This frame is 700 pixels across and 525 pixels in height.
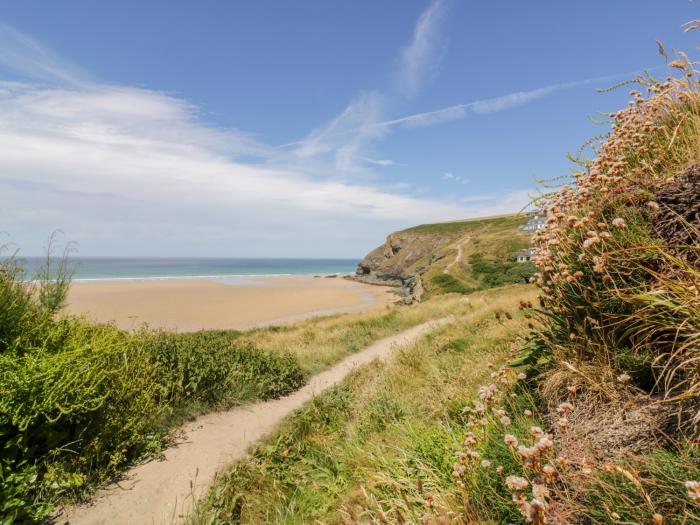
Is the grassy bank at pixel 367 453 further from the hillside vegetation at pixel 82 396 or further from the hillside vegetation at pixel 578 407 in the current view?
the hillside vegetation at pixel 82 396

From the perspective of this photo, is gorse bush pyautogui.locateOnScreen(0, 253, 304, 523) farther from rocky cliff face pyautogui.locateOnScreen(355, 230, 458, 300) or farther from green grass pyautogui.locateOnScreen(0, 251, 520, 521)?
rocky cliff face pyautogui.locateOnScreen(355, 230, 458, 300)

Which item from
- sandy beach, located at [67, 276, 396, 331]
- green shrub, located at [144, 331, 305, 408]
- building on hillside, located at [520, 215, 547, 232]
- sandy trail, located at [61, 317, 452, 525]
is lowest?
sandy beach, located at [67, 276, 396, 331]

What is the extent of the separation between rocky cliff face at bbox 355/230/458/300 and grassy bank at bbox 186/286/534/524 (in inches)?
2744

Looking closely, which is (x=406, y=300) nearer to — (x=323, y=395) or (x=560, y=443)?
(x=323, y=395)

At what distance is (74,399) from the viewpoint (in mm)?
5527

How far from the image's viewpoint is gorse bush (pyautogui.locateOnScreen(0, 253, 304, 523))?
4.82 meters

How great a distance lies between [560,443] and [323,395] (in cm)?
770

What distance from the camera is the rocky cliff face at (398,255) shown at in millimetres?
85000

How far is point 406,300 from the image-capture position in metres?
42.4

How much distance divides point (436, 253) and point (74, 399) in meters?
61.7

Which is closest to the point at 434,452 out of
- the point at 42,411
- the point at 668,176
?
the point at 668,176

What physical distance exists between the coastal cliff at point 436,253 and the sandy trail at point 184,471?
3171 cm

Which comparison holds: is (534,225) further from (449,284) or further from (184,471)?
(449,284)

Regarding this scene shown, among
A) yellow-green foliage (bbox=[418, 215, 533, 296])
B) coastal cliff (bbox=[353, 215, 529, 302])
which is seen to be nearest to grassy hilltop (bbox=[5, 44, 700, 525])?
yellow-green foliage (bbox=[418, 215, 533, 296])
